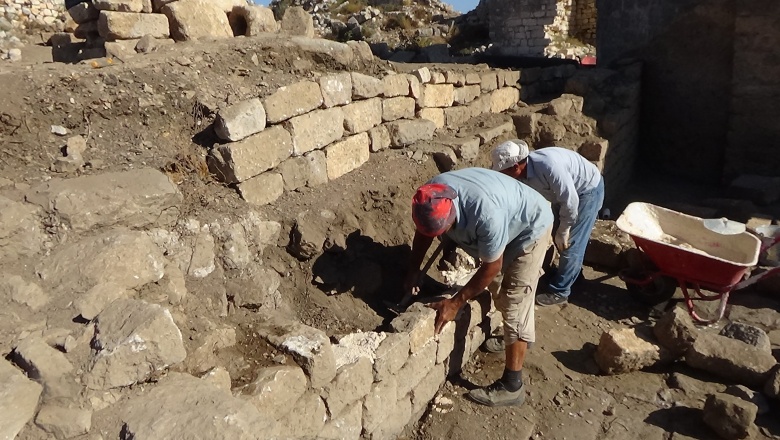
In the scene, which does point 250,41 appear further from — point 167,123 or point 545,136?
point 545,136

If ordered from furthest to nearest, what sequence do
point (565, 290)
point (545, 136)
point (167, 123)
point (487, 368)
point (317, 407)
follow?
point (545, 136) → point (565, 290) → point (487, 368) → point (167, 123) → point (317, 407)

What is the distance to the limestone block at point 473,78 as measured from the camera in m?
7.96

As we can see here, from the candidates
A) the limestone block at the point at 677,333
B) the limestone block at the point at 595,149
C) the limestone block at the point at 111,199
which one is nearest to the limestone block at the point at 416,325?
the limestone block at the point at 111,199

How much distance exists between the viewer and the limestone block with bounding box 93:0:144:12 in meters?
5.62

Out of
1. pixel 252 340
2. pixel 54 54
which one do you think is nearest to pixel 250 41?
pixel 54 54

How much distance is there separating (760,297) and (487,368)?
3.34 metres

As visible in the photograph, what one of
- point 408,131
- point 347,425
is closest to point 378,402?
point 347,425

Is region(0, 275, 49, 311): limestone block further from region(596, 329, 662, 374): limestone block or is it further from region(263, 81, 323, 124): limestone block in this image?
region(596, 329, 662, 374): limestone block

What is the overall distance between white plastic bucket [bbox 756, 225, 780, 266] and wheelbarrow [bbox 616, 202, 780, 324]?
0.31 feet

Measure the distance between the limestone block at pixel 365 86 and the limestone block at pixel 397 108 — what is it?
20 cm

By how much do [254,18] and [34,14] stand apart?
13.0 m

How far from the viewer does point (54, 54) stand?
22.5ft

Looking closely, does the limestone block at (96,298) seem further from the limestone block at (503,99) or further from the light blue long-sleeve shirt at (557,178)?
the limestone block at (503,99)

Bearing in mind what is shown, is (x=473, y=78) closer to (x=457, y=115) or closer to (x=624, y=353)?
(x=457, y=115)
